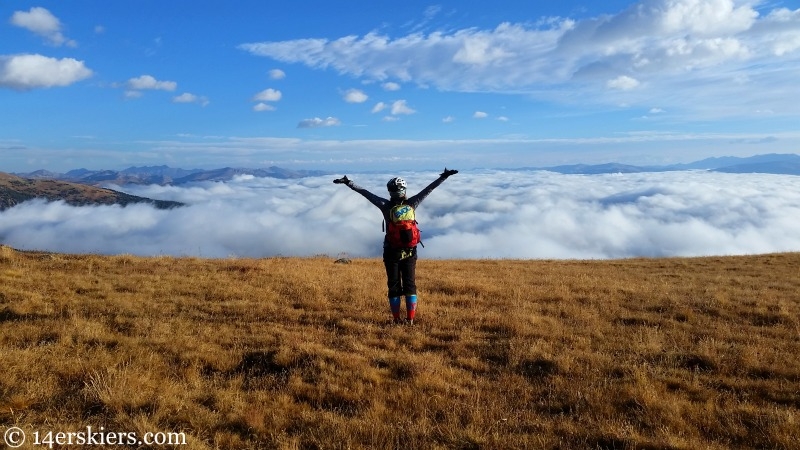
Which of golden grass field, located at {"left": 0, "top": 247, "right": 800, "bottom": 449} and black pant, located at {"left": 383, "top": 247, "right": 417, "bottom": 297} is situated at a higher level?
black pant, located at {"left": 383, "top": 247, "right": 417, "bottom": 297}

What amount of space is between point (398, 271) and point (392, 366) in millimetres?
2955

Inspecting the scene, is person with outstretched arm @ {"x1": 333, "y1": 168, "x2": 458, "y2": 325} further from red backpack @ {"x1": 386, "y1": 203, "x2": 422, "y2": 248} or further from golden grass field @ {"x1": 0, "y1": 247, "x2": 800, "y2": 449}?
golden grass field @ {"x1": 0, "y1": 247, "x2": 800, "y2": 449}

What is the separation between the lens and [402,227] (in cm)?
931

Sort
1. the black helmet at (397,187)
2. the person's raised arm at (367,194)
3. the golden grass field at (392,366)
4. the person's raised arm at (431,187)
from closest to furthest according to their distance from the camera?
the golden grass field at (392,366) → the person's raised arm at (431,187) → the person's raised arm at (367,194) → the black helmet at (397,187)

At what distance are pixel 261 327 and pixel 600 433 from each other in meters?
6.46

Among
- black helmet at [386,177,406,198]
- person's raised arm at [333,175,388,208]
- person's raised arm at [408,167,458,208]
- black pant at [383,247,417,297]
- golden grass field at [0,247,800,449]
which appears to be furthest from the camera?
black pant at [383,247,417,297]

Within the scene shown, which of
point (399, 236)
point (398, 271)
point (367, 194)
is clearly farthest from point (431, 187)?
point (398, 271)

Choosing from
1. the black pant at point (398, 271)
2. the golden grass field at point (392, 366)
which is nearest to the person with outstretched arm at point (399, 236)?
the black pant at point (398, 271)

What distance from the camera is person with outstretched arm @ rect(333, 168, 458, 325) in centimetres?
930

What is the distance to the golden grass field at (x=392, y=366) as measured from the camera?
486 centimetres

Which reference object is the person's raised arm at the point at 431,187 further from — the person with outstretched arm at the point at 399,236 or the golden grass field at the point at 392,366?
the golden grass field at the point at 392,366

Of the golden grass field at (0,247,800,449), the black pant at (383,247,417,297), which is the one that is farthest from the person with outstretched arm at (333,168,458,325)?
the golden grass field at (0,247,800,449)

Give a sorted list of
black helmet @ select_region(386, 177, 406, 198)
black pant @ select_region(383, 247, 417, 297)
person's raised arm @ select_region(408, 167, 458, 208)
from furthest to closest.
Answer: black pant @ select_region(383, 247, 417, 297), black helmet @ select_region(386, 177, 406, 198), person's raised arm @ select_region(408, 167, 458, 208)

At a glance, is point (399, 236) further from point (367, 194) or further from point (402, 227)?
point (367, 194)
